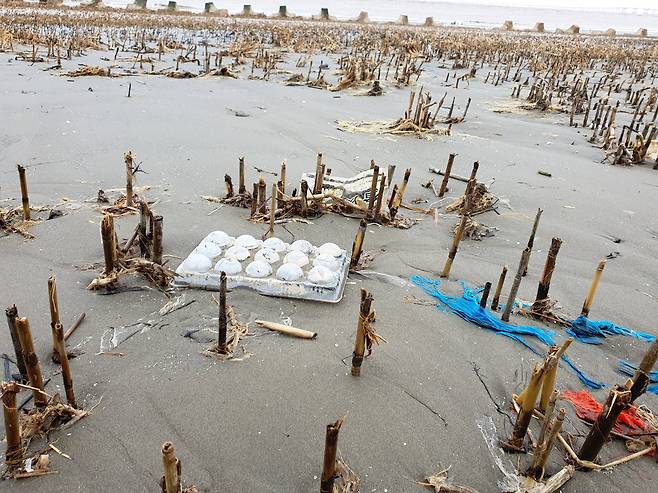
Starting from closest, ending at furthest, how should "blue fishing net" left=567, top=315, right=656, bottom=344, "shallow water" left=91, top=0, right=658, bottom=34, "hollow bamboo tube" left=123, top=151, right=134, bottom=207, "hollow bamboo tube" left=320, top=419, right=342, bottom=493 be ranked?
"hollow bamboo tube" left=320, top=419, right=342, bottom=493 → "blue fishing net" left=567, top=315, right=656, bottom=344 → "hollow bamboo tube" left=123, top=151, right=134, bottom=207 → "shallow water" left=91, top=0, right=658, bottom=34

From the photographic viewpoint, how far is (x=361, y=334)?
2.71m

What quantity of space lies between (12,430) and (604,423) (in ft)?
8.82

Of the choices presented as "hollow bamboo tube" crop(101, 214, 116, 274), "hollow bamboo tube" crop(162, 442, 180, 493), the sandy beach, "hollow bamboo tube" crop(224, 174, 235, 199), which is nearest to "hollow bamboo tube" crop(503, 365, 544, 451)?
the sandy beach

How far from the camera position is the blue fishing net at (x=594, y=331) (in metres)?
3.46

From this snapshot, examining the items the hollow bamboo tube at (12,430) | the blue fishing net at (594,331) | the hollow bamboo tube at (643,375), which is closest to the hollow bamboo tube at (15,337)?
the hollow bamboo tube at (12,430)

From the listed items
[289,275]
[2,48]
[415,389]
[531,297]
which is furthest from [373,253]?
[2,48]

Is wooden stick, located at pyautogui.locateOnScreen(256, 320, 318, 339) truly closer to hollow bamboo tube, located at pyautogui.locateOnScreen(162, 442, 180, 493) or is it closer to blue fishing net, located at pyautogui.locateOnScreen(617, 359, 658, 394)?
hollow bamboo tube, located at pyautogui.locateOnScreen(162, 442, 180, 493)

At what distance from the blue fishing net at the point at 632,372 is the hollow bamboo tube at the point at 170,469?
283 centimetres

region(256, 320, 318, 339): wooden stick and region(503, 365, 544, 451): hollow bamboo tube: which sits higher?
region(503, 365, 544, 451): hollow bamboo tube

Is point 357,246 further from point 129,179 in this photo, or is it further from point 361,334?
point 129,179

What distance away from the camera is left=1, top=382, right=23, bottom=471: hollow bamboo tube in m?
2.00

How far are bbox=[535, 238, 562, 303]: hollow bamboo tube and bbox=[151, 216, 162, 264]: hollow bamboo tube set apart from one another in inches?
114

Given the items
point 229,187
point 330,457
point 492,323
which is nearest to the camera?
point 330,457

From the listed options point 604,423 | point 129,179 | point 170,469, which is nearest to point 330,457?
point 170,469
